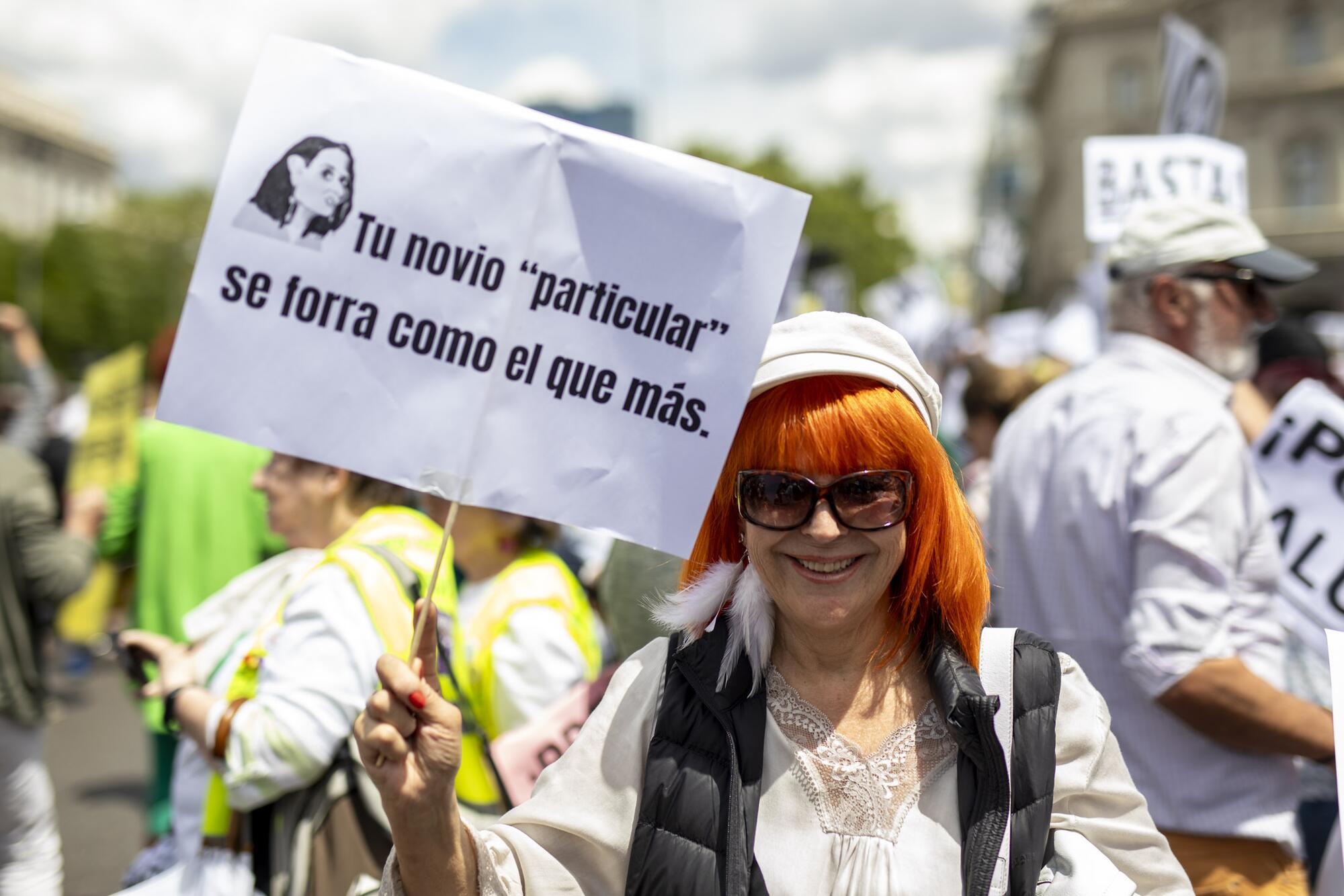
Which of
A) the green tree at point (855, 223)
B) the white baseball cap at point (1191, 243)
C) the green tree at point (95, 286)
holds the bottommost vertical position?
the white baseball cap at point (1191, 243)

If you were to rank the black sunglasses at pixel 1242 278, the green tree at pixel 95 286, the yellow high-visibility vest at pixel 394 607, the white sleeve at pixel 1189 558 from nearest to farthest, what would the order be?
the white sleeve at pixel 1189 558 < the yellow high-visibility vest at pixel 394 607 < the black sunglasses at pixel 1242 278 < the green tree at pixel 95 286

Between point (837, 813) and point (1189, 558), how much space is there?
1067 mm

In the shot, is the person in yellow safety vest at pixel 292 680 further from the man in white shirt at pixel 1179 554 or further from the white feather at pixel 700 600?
the man in white shirt at pixel 1179 554

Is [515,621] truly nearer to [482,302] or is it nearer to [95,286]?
[482,302]

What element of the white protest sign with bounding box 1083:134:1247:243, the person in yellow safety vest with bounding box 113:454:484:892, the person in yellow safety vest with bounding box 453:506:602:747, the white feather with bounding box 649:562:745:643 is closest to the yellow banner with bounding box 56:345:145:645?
the person in yellow safety vest with bounding box 453:506:602:747

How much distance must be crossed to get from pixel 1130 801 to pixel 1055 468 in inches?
43.9

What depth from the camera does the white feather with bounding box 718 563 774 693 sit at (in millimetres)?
1801

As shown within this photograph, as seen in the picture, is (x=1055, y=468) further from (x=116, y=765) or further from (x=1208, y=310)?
(x=116, y=765)

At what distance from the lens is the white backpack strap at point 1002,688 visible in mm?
1644

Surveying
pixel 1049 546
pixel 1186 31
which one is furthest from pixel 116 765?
pixel 1186 31

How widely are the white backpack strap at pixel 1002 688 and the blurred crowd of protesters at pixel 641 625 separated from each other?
75cm

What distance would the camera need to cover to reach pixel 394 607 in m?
2.59

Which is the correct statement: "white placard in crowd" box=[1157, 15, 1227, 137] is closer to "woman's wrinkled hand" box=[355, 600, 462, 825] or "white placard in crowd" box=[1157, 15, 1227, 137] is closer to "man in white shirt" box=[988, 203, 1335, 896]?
"man in white shirt" box=[988, 203, 1335, 896]

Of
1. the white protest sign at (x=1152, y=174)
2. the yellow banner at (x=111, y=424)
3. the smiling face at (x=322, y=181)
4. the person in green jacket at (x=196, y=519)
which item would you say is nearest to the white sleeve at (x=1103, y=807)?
the smiling face at (x=322, y=181)
